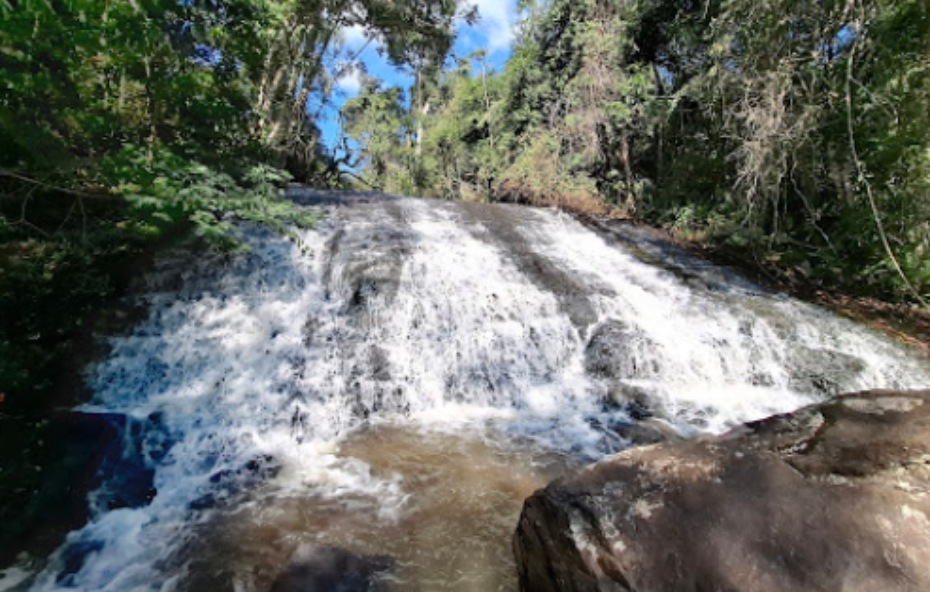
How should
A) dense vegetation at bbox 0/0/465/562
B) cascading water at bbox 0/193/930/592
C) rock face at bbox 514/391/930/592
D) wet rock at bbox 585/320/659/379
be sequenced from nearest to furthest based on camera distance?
rock face at bbox 514/391/930/592 < cascading water at bbox 0/193/930/592 < dense vegetation at bbox 0/0/465/562 < wet rock at bbox 585/320/659/379

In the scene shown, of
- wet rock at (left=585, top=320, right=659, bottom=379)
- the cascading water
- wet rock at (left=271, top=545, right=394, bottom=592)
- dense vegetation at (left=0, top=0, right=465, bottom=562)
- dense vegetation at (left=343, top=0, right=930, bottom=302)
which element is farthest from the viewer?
dense vegetation at (left=343, top=0, right=930, bottom=302)

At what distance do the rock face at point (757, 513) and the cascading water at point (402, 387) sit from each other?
79cm

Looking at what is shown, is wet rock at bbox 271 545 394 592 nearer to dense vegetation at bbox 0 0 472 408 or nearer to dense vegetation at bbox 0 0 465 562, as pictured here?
dense vegetation at bbox 0 0 465 562

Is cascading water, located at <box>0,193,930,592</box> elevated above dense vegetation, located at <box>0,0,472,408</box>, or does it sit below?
below

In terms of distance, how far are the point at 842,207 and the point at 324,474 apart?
9140mm

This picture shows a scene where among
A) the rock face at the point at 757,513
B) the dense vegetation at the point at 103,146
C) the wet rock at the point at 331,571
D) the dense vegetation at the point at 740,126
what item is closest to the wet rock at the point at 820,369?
the dense vegetation at the point at 740,126

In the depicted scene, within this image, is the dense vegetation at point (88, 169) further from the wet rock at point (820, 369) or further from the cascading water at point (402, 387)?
the wet rock at point (820, 369)

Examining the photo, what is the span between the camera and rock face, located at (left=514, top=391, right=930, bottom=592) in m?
1.82

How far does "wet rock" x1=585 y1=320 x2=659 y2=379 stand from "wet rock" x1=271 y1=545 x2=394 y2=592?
3688 millimetres

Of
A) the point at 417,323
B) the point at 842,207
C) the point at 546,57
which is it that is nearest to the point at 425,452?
the point at 417,323

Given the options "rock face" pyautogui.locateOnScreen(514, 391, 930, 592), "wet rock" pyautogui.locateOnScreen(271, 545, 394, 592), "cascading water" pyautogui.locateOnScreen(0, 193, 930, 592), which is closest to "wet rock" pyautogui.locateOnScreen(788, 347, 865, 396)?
"cascading water" pyautogui.locateOnScreen(0, 193, 930, 592)

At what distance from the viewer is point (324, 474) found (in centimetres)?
393

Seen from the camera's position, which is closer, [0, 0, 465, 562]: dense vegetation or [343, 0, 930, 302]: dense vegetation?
[0, 0, 465, 562]: dense vegetation

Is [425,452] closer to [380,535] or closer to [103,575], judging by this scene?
[380,535]
